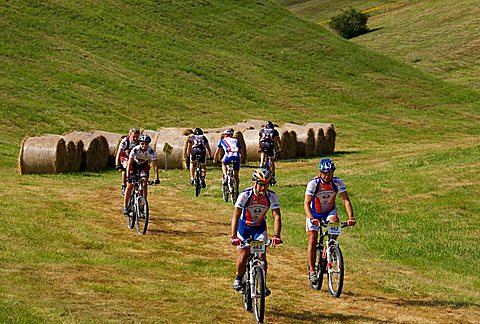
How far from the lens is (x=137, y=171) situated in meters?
20.6

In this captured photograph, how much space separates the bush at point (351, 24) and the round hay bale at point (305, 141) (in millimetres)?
72112

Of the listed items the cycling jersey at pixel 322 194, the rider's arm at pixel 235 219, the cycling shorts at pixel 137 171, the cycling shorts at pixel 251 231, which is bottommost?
the cycling shorts at pixel 251 231

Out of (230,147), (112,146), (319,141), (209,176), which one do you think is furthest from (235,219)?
(319,141)

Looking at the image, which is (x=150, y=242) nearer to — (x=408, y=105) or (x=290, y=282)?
(x=290, y=282)

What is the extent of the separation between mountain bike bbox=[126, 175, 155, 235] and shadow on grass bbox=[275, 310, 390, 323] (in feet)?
24.1

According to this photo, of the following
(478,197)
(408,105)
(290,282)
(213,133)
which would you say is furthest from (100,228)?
(408,105)

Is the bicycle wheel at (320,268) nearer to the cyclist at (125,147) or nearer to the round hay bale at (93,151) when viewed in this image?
the cyclist at (125,147)

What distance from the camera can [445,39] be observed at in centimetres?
9619

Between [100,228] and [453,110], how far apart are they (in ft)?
181

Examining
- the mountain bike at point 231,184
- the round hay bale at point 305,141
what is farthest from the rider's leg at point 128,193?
the round hay bale at point 305,141

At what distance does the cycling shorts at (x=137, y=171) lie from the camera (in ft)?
67.4

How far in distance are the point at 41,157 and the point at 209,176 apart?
6.75 metres

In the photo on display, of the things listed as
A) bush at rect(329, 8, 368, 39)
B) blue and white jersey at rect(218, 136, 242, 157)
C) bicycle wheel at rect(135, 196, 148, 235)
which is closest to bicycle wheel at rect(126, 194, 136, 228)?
bicycle wheel at rect(135, 196, 148, 235)

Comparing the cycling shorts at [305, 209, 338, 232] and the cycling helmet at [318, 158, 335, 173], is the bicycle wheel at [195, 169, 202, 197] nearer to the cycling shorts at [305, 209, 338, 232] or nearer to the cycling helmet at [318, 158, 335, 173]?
the cycling shorts at [305, 209, 338, 232]
